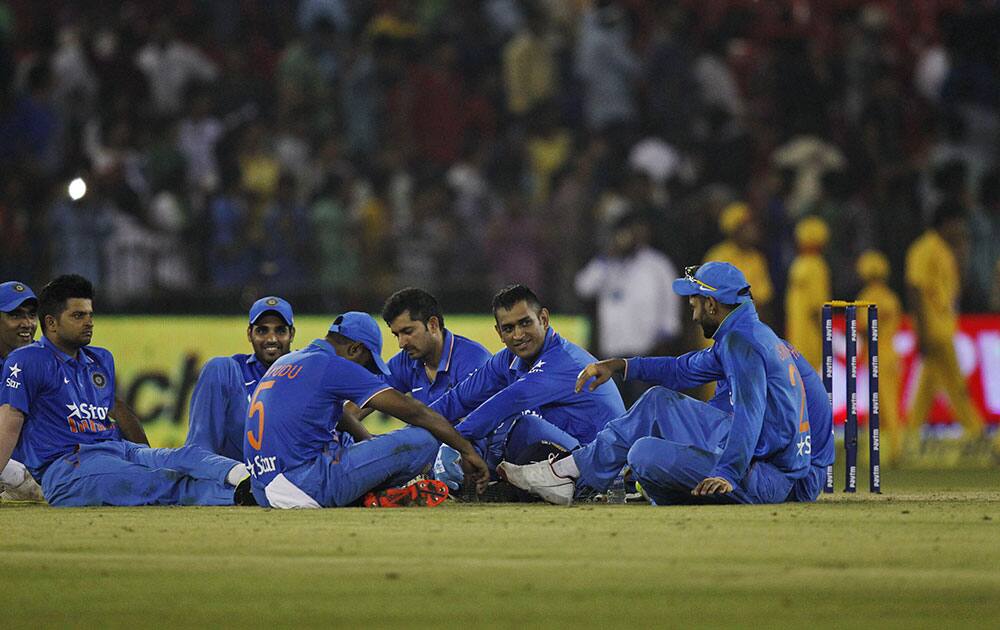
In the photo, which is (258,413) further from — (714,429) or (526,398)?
(714,429)

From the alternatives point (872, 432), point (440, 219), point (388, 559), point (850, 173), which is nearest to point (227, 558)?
point (388, 559)

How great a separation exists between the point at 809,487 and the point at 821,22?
11954 mm

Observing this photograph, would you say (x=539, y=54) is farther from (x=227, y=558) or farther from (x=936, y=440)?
(x=227, y=558)

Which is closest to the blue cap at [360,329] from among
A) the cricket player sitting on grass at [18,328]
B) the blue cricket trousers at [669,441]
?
the blue cricket trousers at [669,441]

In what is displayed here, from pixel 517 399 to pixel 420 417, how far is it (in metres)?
1.10

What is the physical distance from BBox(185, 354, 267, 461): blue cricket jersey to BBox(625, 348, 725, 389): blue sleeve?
268cm

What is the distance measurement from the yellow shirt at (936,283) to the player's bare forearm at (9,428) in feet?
32.5

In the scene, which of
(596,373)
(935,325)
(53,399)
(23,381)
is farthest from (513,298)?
(935,325)

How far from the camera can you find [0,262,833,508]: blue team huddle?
1013cm

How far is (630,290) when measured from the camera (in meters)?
18.1

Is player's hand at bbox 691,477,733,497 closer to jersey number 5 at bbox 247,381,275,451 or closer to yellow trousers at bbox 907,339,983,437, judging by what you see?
jersey number 5 at bbox 247,381,275,451

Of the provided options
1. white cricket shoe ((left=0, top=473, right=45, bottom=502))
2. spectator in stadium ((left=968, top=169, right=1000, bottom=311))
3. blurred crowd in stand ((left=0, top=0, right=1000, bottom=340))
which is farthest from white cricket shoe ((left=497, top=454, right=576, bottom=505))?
spectator in stadium ((left=968, top=169, right=1000, bottom=311))

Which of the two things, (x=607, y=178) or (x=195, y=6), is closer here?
(x=607, y=178)

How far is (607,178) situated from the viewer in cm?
1961
